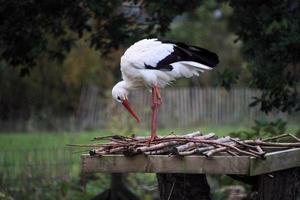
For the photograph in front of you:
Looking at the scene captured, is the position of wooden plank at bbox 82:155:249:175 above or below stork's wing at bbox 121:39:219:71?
below

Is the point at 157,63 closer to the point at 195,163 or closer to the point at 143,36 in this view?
the point at 195,163

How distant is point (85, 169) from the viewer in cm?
651

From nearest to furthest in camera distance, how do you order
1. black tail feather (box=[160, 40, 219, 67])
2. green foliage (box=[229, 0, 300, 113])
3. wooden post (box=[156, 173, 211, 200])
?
1. wooden post (box=[156, 173, 211, 200])
2. black tail feather (box=[160, 40, 219, 67])
3. green foliage (box=[229, 0, 300, 113])

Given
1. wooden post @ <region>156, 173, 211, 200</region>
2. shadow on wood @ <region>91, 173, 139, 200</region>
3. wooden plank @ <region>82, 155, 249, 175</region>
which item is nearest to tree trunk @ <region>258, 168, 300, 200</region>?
wooden post @ <region>156, 173, 211, 200</region>

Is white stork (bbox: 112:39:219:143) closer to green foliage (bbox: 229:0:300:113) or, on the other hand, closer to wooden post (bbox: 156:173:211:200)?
wooden post (bbox: 156:173:211:200)

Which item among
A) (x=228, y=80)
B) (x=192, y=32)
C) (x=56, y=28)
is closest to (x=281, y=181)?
(x=228, y=80)

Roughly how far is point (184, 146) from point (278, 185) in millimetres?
1087

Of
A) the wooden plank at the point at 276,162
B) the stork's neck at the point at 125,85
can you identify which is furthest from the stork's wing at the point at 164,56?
the wooden plank at the point at 276,162

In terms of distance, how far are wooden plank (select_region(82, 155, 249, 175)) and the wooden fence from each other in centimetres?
1885

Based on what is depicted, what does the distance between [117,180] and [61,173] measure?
1.34 meters

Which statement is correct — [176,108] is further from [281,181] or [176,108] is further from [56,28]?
[281,181]

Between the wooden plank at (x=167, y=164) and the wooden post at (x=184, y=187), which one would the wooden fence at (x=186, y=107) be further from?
the wooden plank at (x=167, y=164)

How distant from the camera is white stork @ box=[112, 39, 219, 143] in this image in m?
7.14

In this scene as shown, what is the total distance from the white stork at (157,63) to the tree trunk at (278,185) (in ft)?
4.03
